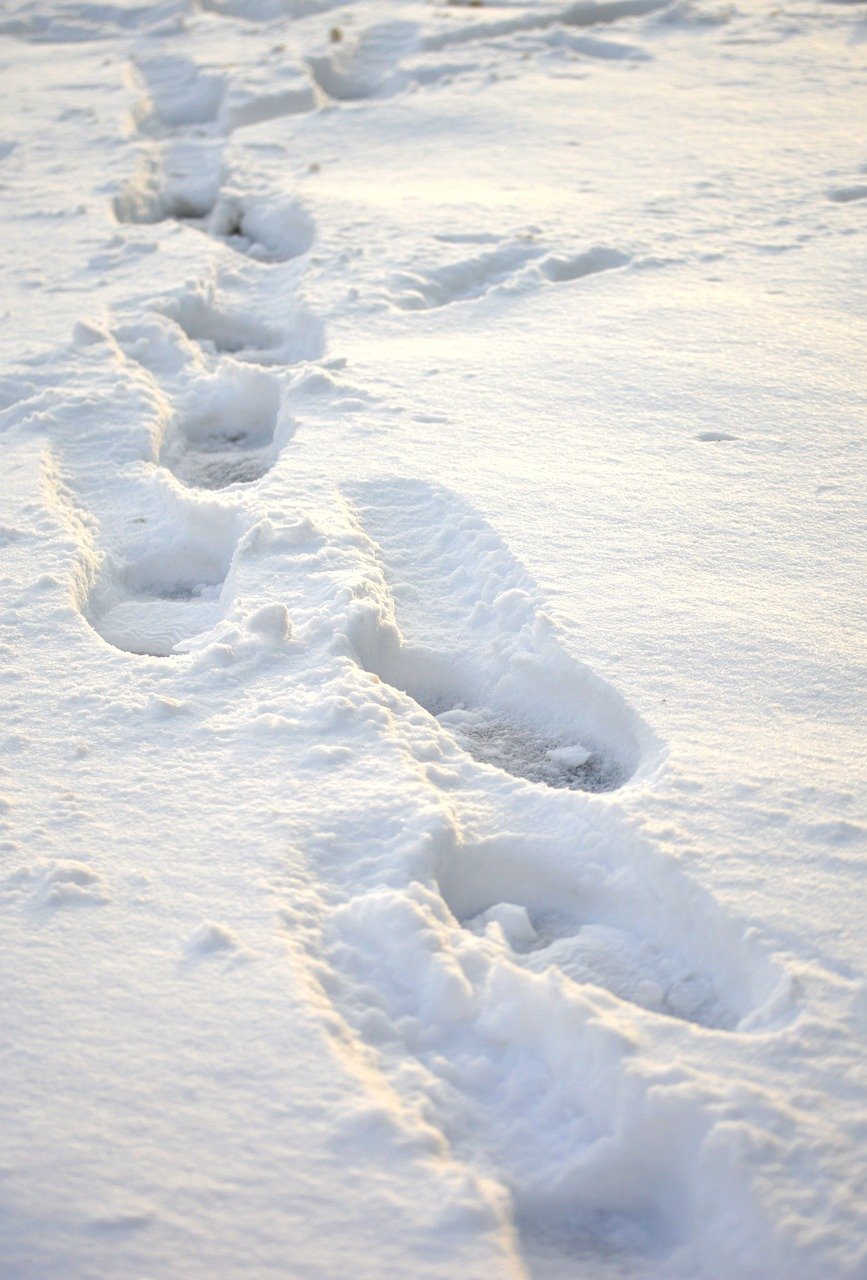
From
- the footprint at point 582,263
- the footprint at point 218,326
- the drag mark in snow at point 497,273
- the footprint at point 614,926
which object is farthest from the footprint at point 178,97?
the footprint at point 614,926

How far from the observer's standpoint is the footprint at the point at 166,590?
2.04 metres

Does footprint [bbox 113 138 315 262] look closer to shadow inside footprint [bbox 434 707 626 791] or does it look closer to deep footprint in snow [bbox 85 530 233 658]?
deep footprint in snow [bbox 85 530 233 658]

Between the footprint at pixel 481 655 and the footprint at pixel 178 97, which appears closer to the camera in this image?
the footprint at pixel 481 655

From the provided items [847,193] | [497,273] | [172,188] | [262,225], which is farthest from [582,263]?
[172,188]

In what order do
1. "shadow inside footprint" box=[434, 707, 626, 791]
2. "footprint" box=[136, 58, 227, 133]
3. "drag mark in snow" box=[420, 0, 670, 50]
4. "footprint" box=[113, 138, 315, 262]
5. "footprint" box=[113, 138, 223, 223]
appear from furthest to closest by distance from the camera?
"drag mark in snow" box=[420, 0, 670, 50] → "footprint" box=[136, 58, 227, 133] → "footprint" box=[113, 138, 223, 223] → "footprint" box=[113, 138, 315, 262] → "shadow inside footprint" box=[434, 707, 626, 791]

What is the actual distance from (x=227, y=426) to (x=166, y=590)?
0.59 metres

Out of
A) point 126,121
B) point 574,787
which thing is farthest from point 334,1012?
point 126,121

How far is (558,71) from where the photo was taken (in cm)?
431

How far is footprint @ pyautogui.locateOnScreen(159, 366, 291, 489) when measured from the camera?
2510 millimetres

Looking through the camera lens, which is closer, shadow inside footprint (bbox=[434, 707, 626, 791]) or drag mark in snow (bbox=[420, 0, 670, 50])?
shadow inside footprint (bbox=[434, 707, 626, 791])

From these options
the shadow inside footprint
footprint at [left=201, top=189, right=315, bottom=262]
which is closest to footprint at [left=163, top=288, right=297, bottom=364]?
footprint at [left=201, top=189, right=315, bottom=262]

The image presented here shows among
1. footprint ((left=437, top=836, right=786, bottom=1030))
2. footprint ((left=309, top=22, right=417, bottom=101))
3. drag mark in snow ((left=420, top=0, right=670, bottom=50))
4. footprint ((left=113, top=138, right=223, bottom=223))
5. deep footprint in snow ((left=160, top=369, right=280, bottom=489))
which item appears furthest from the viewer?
drag mark in snow ((left=420, top=0, right=670, bottom=50))

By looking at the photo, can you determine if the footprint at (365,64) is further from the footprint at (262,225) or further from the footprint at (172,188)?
the footprint at (262,225)

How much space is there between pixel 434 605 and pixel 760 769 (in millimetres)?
649
